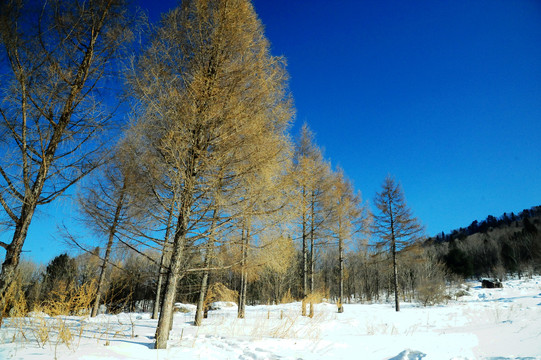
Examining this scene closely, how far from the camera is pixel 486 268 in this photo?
46781 mm

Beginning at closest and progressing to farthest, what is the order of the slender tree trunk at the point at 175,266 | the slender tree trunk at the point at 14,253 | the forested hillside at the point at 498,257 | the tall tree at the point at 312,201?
1. the slender tree trunk at the point at 14,253
2. the slender tree trunk at the point at 175,266
3. the tall tree at the point at 312,201
4. the forested hillside at the point at 498,257

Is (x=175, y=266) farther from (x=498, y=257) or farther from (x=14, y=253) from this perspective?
(x=498, y=257)

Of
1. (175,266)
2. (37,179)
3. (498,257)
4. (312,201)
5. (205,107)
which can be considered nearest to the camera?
(37,179)

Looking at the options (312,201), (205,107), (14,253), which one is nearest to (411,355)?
(205,107)

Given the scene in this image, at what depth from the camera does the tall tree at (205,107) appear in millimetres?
4219

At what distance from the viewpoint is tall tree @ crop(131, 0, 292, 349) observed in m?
4.22

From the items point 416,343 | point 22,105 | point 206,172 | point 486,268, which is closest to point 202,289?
point 206,172

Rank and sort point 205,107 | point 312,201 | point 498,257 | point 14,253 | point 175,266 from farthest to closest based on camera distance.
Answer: point 498,257 < point 312,201 < point 205,107 < point 175,266 < point 14,253

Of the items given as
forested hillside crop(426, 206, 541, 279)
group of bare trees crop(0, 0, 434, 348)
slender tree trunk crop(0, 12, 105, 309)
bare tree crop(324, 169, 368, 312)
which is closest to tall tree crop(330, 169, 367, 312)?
bare tree crop(324, 169, 368, 312)

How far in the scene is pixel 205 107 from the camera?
441 centimetres

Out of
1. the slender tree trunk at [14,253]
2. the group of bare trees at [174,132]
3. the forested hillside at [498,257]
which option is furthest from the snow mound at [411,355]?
the forested hillside at [498,257]

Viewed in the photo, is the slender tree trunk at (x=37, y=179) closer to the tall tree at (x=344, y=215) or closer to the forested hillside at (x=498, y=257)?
the tall tree at (x=344, y=215)

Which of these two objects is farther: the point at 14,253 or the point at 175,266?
the point at 175,266

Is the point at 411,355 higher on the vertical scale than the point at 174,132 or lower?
lower
